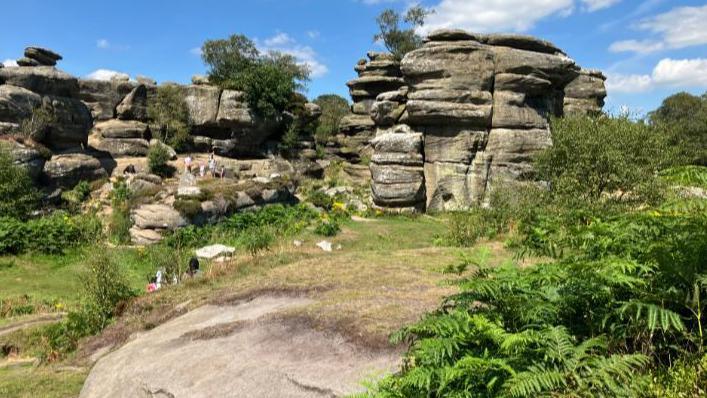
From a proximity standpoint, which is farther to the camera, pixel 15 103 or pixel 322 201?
pixel 322 201

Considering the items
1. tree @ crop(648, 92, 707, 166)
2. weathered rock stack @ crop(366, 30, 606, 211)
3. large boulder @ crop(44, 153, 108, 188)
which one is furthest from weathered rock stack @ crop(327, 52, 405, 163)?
tree @ crop(648, 92, 707, 166)

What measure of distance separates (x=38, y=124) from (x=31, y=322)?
86.2 ft

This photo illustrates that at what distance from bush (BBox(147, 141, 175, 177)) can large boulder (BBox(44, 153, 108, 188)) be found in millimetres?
3428

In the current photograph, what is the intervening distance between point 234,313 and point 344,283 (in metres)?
2.58

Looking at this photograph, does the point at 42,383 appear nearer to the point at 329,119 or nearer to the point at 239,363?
the point at 239,363

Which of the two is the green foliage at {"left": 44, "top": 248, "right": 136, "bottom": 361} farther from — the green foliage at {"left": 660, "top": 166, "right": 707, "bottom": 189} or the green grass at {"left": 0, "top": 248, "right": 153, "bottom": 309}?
the green foliage at {"left": 660, "top": 166, "right": 707, "bottom": 189}

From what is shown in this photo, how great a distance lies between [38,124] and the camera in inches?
1394

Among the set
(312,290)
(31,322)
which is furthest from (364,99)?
(312,290)

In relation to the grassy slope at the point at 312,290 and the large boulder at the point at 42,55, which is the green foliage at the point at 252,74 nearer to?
the large boulder at the point at 42,55

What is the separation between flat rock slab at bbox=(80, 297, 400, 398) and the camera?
264 inches

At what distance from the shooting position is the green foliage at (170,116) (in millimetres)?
44906

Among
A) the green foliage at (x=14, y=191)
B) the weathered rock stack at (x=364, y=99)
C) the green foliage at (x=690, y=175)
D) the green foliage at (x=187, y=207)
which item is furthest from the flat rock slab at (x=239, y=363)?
the weathered rock stack at (x=364, y=99)

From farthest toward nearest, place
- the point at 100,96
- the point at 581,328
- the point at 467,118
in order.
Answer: the point at 100,96
the point at 467,118
the point at 581,328

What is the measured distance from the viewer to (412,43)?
182 feet
